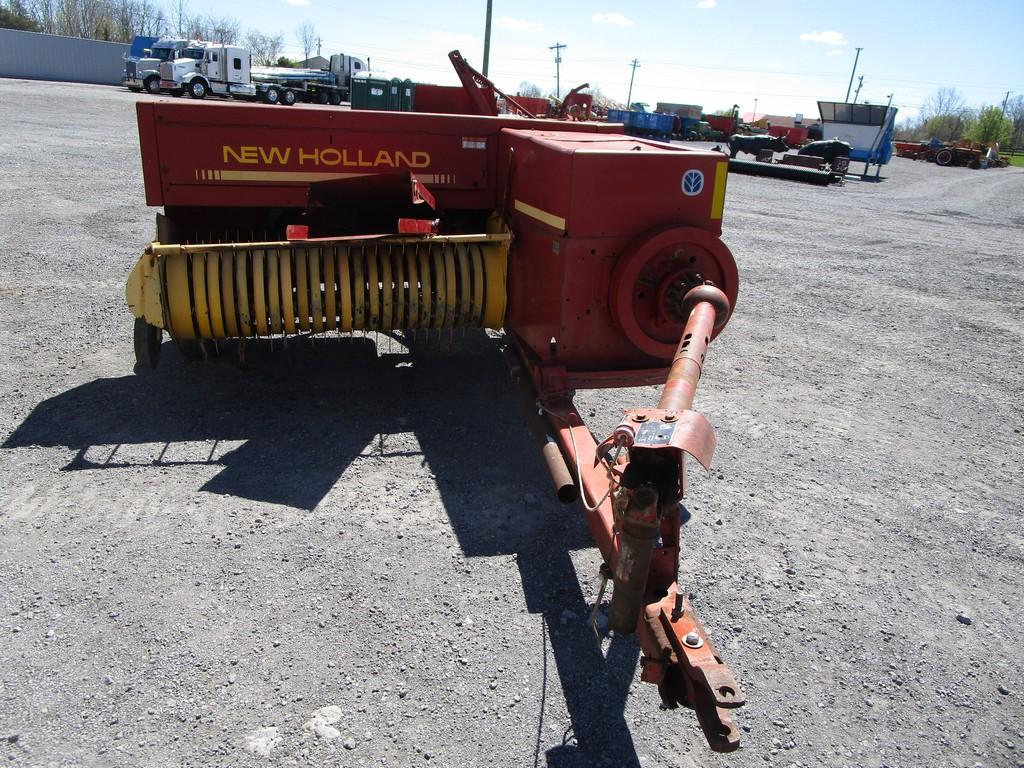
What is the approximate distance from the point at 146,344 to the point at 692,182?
3298 mm

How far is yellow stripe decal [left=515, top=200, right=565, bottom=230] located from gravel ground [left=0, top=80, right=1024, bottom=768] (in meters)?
1.30

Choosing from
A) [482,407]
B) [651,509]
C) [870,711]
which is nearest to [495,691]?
[651,509]

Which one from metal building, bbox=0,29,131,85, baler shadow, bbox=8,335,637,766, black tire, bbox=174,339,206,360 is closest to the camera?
baler shadow, bbox=8,335,637,766

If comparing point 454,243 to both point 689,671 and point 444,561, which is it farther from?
point 689,671

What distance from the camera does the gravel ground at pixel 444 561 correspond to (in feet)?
8.40

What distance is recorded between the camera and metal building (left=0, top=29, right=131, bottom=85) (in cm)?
4559

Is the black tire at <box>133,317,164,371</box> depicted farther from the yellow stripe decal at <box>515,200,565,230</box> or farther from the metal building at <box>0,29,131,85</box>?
the metal building at <box>0,29,131,85</box>

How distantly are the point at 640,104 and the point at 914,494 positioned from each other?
48971 mm

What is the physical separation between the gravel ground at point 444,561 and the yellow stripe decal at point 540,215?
51.3 inches

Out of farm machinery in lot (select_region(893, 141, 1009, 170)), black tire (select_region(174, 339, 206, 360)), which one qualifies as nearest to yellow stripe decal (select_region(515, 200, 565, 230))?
black tire (select_region(174, 339, 206, 360))

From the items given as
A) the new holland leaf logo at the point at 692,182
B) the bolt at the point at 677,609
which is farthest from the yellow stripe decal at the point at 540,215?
the bolt at the point at 677,609

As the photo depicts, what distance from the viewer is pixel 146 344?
450cm

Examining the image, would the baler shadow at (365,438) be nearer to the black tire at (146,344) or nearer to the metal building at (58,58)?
the black tire at (146,344)

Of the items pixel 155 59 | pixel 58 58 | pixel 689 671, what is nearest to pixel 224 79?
pixel 155 59
